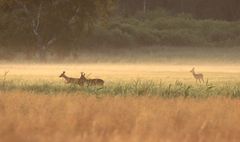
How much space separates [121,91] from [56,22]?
23.9 meters

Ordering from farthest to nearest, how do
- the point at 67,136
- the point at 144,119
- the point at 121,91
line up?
the point at 121,91 → the point at 144,119 → the point at 67,136

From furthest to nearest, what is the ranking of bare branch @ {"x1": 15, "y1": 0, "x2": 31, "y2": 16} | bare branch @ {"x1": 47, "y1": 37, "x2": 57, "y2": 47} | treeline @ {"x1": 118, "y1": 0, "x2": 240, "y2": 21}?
1. treeline @ {"x1": 118, "y1": 0, "x2": 240, "y2": 21}
2. bare branch @ {"x1": 47, "y1": 37, "x2": 57, "y2": 47}
3. bare branch @ {"x1": 15, "y1": 0, "x2": 31, "y2": 16}

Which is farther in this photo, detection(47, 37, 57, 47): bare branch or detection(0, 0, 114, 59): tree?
detection(47, 37, 57, 47): bare branch

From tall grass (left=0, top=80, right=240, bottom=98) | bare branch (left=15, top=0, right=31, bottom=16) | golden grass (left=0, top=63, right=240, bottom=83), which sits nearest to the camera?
tall grass (left=0, top=80, right=240, bottom=98)

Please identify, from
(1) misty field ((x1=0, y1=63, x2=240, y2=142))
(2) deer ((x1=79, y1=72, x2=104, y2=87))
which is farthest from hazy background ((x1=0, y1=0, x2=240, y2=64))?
(1) misty field ((x1=0, y1=63, x2=240, y2=142))

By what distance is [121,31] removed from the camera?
48719 millimetres

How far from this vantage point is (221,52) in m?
44.7

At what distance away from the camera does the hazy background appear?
128ft

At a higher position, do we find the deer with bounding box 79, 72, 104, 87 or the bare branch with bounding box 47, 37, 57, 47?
the bare branch with bounding box 47, 37, 57, 47

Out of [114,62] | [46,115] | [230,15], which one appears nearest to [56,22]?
[114,62]

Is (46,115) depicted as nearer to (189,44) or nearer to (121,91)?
(121,91)

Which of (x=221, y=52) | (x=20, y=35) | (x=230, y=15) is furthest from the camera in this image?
(x=230, y=15)

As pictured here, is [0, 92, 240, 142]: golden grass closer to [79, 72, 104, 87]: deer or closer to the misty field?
the misty field

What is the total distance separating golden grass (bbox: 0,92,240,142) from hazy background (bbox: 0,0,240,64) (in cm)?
2588
